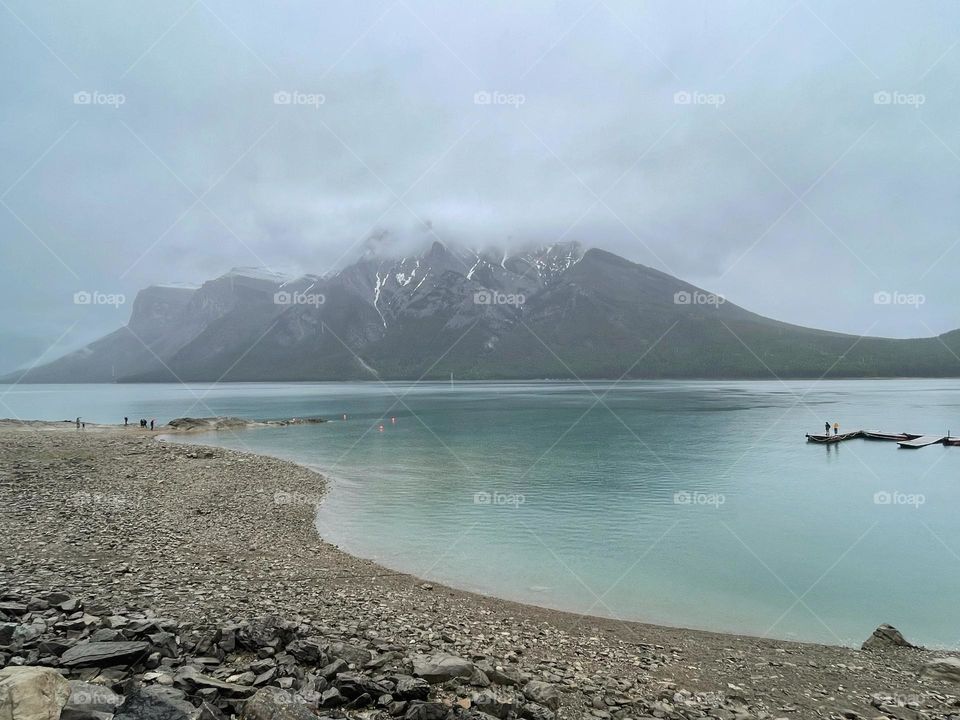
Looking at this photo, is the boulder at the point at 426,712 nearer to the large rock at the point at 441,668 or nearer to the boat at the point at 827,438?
the large rock at the point at 441,668

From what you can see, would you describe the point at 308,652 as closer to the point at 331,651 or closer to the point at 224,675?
the point at 331,651

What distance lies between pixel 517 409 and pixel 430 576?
3708 inches

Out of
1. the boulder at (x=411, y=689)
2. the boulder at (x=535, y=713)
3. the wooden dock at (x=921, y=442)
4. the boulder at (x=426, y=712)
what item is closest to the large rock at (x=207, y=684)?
the boulder at (x=411, y=689)

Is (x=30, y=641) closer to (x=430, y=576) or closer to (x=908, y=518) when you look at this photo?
(x=430, y=576)

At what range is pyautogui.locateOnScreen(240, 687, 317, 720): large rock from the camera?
788 cm

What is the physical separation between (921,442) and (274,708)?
7842 cm

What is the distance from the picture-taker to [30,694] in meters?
7.01

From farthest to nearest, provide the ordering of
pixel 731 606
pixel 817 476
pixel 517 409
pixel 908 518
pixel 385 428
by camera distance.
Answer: pixel 517 409
pixel 385 428
pixel 817 476
pixel 908 518
pixel 731 606

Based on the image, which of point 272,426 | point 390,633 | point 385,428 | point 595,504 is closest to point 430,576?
point 390,633

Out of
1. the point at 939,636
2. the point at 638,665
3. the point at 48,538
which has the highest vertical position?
the point at 48,538

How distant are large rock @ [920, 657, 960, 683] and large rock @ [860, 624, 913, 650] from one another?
177cm

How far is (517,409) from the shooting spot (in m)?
115

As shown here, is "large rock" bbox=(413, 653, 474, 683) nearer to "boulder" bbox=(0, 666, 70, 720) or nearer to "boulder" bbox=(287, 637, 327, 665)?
"boulder" bbox=(287, 637, 327, 665)

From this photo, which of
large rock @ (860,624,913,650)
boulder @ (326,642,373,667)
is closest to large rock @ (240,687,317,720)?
boulder @ (326,642,373,667)
